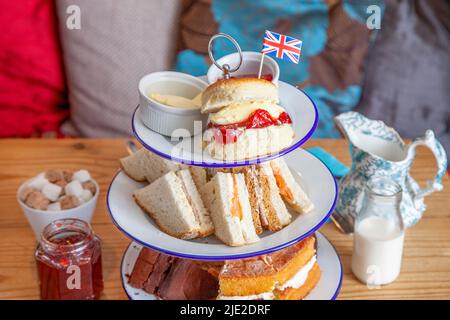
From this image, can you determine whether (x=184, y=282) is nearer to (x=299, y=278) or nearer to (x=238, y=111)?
(x=299, y=278)

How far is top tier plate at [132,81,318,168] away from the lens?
3.31 feet

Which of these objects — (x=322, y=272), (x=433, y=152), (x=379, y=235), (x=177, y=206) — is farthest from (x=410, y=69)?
(x=177, y=206)

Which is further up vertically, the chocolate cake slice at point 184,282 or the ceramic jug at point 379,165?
the ceramic jug at point 379,165

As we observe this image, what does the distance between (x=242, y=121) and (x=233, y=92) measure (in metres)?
0.05

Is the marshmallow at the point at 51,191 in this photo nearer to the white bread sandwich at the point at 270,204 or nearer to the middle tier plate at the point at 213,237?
the middle tier plate at the point at 213,237

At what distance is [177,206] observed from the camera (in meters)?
1.13

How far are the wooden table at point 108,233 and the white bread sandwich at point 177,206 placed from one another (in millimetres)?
232

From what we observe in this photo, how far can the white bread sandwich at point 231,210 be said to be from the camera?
109cm

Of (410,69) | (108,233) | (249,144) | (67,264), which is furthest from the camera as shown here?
(410,69)

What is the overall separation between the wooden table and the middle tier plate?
0.22 meters

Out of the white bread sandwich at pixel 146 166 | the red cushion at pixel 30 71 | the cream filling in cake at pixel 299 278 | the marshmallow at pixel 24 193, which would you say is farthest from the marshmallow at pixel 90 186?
the red cushion at pixel 30 71

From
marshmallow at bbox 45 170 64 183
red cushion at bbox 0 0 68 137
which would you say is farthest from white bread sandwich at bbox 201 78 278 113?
red cushion at bbox 0 0 68 137

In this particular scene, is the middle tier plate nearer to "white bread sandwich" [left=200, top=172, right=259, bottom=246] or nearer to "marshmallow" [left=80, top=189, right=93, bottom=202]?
"white bread sandwich" [left=200, top=172, right=259, bottom=246]
